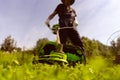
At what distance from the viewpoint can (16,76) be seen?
10.0 feet

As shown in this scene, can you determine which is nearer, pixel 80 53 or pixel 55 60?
pixel 55 60

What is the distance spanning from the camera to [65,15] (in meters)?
10.4

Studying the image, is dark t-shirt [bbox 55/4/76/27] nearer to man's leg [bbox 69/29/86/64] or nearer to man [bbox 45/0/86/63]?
man [bbox 45/0/86/63]

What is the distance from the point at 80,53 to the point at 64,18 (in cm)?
99

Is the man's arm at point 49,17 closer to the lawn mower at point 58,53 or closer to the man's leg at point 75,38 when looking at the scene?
the lawn mower at point 58,53

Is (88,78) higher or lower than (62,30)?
lower

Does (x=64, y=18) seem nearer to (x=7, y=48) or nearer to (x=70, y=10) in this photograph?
(x=70, y=10)

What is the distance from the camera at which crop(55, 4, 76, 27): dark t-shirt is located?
1026cm

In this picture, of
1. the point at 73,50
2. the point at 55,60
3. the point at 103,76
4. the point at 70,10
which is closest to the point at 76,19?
the point at 70,10

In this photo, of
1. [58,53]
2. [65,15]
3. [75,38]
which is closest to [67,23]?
[65,15]

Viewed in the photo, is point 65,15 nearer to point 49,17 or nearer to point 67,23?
point 67,23

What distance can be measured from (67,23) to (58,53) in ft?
5.23

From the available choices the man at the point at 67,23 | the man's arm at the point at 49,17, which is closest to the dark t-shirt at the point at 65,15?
the man at the point at 67,23

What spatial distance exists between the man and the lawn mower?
0.19m
